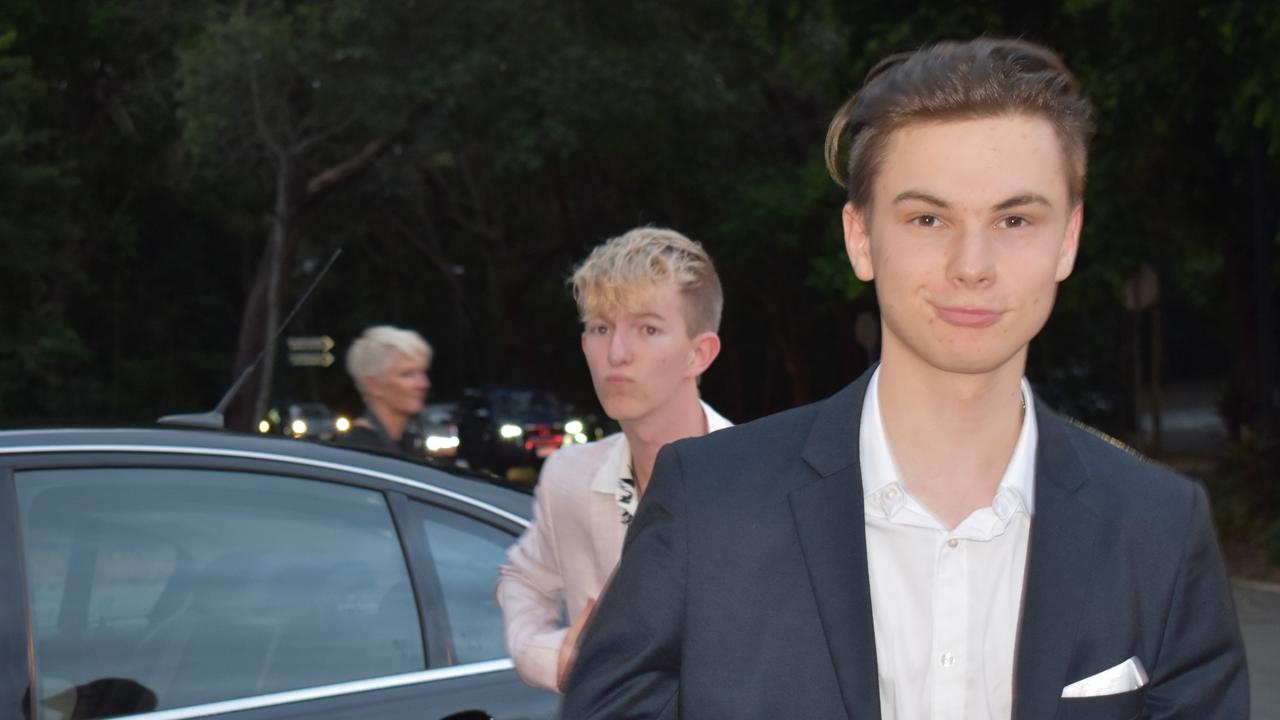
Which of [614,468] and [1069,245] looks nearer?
[1069,245]

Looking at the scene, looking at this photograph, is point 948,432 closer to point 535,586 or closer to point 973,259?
point 973,259

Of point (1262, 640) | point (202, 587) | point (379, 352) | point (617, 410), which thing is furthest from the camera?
point (1262, 640)

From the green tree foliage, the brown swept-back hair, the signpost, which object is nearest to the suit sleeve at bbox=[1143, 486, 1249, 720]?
the brown swept-back hair

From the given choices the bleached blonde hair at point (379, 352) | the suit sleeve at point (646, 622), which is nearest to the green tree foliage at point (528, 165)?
the bleached blonde hair at point (379, 352)

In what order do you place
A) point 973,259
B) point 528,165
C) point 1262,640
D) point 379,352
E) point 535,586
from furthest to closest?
point 528,165 → point 1262,640 → point 379,352 → point 535,586 → point 973,259

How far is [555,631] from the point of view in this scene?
2.98 metres

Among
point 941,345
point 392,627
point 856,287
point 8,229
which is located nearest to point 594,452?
point 392,627

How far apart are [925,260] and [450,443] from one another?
29420 millimetres

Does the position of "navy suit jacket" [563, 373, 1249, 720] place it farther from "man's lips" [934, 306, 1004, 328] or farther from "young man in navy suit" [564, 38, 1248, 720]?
"man's lips" [934, 306, 1004, 328]

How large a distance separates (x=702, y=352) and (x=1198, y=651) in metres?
1.44

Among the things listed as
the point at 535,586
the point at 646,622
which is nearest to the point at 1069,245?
the point at 646,622

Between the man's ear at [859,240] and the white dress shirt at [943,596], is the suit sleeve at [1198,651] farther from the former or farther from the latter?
the man's ear at [859,240]

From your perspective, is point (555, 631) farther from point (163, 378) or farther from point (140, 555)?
point (163, 378)

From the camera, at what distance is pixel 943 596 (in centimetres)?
185
